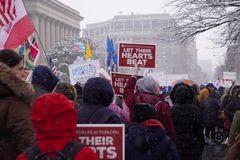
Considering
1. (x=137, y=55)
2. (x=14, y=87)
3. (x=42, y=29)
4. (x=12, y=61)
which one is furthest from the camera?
(x=42, y=29)

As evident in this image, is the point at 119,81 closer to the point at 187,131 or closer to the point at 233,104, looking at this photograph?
the point at 187,131

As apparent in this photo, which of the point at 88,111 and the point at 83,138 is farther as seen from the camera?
the point at 88,111

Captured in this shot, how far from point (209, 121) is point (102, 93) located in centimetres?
906

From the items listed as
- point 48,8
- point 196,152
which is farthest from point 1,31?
point 48,8

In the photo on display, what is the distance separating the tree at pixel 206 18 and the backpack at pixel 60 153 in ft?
38.6

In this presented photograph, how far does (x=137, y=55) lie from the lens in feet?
31.5

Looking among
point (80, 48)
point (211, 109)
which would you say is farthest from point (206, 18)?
point (80, 48)

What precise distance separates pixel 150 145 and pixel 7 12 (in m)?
3.90

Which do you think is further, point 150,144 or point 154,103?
point 154,103

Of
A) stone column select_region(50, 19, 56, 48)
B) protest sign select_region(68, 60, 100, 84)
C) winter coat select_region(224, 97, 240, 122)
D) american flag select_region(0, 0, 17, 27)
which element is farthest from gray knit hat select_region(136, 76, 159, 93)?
stone column select_region(50, 19, 56, 48)

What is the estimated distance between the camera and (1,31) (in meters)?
7.30

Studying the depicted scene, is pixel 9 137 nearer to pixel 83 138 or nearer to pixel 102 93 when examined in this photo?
pixel 83 138

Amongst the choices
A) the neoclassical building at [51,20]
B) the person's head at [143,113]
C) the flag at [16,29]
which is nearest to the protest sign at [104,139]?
the person's head at [143,113]

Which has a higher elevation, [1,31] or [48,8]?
[48,8]
